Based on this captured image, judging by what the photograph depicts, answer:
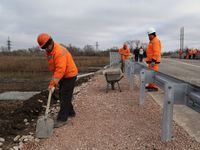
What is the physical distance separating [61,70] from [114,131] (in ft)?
5.11

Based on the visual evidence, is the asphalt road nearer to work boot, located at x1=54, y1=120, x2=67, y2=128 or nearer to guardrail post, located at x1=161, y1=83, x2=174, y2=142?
work boot, located at x1=54, y1=120, x2=67, y2=128

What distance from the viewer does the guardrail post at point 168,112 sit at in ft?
15.3

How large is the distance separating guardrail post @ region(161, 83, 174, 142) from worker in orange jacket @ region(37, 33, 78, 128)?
2152mm

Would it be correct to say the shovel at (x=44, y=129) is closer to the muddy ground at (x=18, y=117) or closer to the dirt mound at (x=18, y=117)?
the muddy ground at (x=18, y=117)

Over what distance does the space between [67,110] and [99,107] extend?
150 cm

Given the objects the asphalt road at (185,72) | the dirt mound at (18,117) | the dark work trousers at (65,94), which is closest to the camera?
the dirt mound at (18,117)

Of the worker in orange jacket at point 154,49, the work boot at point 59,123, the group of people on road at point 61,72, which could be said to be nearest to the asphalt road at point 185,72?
the worker in orange jacket at point 154,49

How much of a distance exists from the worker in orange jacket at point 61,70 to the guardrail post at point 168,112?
7.06 ft

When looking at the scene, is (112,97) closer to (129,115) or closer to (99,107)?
(99,107)

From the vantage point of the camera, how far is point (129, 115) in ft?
21.9

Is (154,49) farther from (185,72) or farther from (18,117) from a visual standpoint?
(185,72)

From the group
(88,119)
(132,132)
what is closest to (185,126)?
(132,132)

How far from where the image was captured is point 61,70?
5789mm

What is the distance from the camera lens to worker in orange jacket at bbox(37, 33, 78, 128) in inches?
228
